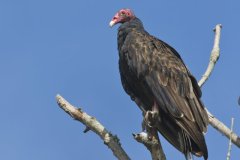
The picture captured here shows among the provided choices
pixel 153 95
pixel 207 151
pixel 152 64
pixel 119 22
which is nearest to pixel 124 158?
pixel 207 151

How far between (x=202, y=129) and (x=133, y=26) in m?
1.97

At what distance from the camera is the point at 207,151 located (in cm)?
507

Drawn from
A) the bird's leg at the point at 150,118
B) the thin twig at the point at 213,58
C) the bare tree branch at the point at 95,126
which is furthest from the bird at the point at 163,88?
the bare tree branch at the point at 95,126

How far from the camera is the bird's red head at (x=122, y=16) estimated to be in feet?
24.0

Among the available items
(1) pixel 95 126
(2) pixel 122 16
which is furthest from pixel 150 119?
(2) pixel 122 16

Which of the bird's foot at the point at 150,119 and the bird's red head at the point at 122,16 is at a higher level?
the bird's red head at the point at 122,16

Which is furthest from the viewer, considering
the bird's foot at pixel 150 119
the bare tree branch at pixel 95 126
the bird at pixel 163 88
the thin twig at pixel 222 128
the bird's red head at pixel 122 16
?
the bird's red head at pixel 122 16

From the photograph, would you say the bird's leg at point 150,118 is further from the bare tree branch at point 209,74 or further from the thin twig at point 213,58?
the thin twig at point 213,58

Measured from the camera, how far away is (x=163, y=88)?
231 inches

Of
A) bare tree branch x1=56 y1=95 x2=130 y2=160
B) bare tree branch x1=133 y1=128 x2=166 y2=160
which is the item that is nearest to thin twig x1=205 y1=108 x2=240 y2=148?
bare tree branch x1=133 y1=128 x2=166 y2=160

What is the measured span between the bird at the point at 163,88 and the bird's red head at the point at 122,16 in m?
0.54

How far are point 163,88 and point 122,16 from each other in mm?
1845

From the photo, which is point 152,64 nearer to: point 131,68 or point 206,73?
point 131,68

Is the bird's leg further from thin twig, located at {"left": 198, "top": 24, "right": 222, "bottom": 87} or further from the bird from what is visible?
thin twig, located at {"left": 198, "top": 24, "right": 222, "bottom": 87}
